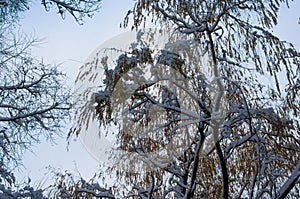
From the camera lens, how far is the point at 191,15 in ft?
12.1

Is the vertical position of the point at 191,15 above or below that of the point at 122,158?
above

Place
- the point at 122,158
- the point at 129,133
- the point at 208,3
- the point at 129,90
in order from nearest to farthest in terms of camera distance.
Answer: the point at 129,90, the point at 208,3, the point at 129,133, the point at 122,158

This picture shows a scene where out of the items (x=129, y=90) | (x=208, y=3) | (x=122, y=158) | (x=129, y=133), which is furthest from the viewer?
(x=122, y=158)

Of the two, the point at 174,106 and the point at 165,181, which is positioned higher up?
the point at 174,106

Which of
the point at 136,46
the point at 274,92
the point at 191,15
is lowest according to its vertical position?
the point at 274,92

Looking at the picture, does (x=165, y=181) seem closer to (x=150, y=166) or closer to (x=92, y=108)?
(x=150, y=166)

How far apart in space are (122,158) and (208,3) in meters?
2.37

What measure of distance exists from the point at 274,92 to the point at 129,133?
178cm

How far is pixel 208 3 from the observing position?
3689mm

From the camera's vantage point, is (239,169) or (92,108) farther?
(239,169)

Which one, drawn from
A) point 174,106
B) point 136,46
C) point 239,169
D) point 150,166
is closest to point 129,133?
point 150,166

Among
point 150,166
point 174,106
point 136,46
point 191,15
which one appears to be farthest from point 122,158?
point 191,15

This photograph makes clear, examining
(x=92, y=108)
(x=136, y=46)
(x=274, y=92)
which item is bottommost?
(x=92, y=108)

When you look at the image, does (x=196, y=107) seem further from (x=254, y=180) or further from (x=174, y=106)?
(x=254, y=180)
